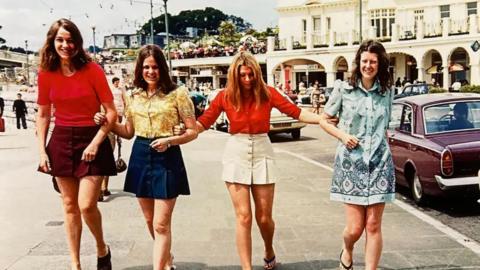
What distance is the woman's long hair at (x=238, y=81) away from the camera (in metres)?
5.09

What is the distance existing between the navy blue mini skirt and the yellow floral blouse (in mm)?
96

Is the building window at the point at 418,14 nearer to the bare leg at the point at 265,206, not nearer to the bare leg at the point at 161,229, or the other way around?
the bare leg at the point at 265,206

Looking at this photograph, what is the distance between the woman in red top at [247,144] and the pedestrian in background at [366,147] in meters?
0.37

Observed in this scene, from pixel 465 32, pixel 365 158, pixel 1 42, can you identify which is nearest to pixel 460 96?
pixel 365 158

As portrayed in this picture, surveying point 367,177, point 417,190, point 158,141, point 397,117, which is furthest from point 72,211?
point 397,117

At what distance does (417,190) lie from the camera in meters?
8.90

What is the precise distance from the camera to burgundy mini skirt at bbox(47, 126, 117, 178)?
5.03 m

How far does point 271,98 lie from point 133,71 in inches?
45.2

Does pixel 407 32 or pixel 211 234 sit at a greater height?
pixel 407 32

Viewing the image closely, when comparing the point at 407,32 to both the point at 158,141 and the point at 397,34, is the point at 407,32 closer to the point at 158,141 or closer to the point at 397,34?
the point at 397,34

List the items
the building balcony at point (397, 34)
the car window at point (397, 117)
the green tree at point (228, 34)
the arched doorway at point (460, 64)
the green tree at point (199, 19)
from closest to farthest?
the car window at point (397, 117)
the building balcony at point (397, 34)
the arched doorway at point (460, 64)
the green tree at point (228, 34)
the green tree at point (199, 19)

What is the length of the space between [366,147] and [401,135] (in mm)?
4703

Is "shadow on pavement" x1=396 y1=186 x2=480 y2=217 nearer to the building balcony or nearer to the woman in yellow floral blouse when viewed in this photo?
the woman in yellow floral blouse

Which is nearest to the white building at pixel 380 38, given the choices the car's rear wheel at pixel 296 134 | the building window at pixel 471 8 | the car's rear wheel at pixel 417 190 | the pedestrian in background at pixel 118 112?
the building window at pixel 471 8
